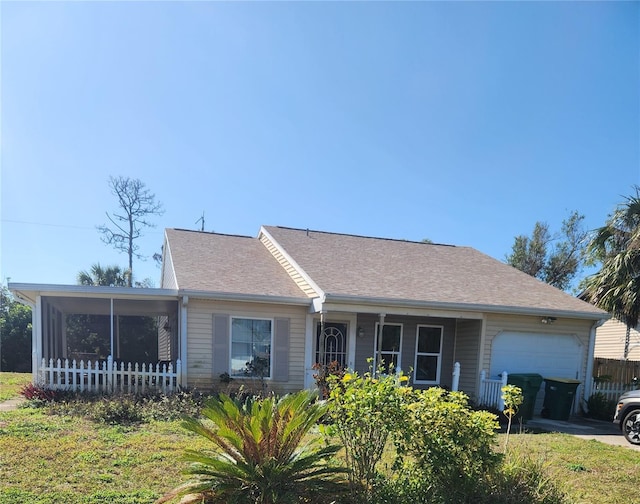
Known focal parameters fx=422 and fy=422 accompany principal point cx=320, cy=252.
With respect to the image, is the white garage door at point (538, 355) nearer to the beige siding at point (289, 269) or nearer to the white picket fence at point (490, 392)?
the white picket fence at point (490, 392)

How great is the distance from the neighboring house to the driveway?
147cm

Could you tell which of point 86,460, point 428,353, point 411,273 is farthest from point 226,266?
point 86,460

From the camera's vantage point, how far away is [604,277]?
1383cm

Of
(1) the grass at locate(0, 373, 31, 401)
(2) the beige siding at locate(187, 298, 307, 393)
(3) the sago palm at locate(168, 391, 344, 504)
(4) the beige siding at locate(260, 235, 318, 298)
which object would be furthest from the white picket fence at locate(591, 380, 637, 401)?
(1) the grass at locate(0, 373, 31, 401)

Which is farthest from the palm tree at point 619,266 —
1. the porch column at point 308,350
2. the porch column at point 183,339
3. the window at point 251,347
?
the porch column at point 183,339

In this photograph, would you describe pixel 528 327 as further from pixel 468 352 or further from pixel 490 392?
pixel 490 392

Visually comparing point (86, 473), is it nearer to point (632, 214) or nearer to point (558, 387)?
point (558, 387)

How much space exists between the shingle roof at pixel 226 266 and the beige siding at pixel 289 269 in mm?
125

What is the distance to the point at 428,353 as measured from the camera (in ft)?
40.6

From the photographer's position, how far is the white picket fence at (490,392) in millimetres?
10438

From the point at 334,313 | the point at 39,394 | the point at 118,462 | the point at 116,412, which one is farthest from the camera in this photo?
the point at 334,313

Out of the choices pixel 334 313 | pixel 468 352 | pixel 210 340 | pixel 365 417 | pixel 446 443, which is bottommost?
pixel 468 352

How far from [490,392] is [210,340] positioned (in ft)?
23.2

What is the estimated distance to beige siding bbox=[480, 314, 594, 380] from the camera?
11109 mm
